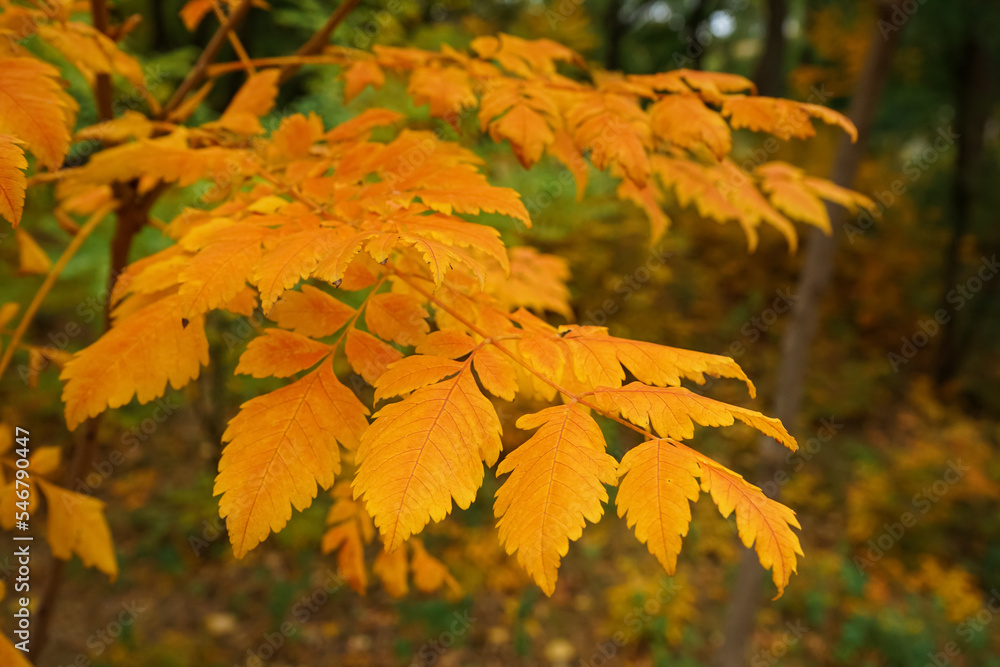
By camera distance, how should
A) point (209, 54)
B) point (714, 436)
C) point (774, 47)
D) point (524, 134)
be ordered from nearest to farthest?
point (524, 134), point (209, 54), point (714, 436), point (774, 47)

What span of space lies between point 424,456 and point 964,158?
9.83 m

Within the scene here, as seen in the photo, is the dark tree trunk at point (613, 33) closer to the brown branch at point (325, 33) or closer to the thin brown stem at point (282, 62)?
the brown branch at point (325, 33)

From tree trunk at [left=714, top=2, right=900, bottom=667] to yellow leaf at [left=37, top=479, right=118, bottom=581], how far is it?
2914 mm

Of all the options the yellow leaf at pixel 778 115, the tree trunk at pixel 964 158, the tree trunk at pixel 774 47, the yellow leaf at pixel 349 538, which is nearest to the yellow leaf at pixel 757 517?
the yellow leaf at pixel 778 115

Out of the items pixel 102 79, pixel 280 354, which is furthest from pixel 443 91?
pixel 102 79

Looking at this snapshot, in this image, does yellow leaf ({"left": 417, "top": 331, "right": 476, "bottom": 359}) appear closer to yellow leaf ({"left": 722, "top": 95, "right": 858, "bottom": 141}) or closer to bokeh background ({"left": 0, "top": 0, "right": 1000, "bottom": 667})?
yellow leaf ({"left": 722, "top": 95, "right": 858, "bottom": 141})

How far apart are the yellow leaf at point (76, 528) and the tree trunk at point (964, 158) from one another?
972cm

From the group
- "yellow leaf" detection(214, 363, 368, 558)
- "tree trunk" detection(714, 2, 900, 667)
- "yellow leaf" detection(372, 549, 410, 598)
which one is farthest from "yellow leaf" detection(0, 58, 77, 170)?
"tree trunk" detection(714, 2, 900, 667)

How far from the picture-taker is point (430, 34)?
188 inches

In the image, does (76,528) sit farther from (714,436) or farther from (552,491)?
(714,436)

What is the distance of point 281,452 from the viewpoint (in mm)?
755

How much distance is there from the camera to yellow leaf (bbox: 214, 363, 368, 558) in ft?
2.35

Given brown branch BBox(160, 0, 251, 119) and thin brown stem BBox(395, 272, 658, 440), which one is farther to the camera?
brown branch BBox(160, 0, 251, 119)

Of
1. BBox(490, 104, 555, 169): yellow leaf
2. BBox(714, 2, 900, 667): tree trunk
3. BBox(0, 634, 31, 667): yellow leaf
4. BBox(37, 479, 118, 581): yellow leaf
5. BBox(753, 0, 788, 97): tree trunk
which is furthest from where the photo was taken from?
BBox(753, 0, 788, 97): tree trunk
